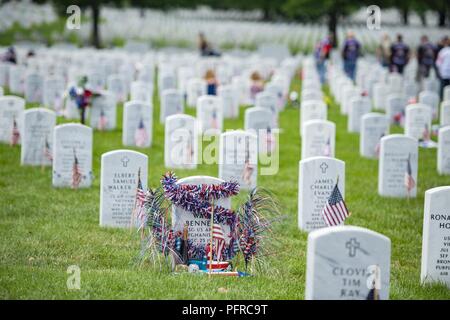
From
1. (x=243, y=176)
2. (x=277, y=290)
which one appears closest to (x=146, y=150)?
(x=243, y=176)

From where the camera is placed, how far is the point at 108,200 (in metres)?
12.0

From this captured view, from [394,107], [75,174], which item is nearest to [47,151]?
[75,174]

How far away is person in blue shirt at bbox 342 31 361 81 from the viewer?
30797 mm

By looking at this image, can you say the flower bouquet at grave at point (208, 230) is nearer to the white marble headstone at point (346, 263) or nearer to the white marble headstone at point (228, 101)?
the white marble headstone at point (346, 263)

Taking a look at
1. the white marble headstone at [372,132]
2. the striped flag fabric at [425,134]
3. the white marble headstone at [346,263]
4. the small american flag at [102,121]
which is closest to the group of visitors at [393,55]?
the striped flag fabric at [425,134]

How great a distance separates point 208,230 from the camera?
1005cm

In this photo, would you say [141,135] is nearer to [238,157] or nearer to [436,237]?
[238,157]

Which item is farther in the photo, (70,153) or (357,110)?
(357,110)

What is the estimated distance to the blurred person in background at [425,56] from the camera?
31.3m

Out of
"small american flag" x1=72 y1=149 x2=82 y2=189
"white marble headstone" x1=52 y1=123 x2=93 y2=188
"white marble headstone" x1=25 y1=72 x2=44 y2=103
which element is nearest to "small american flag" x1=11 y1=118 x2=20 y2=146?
"white marble headstone" x1=52 y1=123 x2=93 y2=188

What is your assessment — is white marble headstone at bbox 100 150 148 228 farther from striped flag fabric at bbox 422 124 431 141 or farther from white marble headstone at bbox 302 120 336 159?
striped flag fabric at bbox 422 124 431 141

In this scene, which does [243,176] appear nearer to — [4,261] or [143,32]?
[4,261]

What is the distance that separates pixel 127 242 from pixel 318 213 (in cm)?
248
